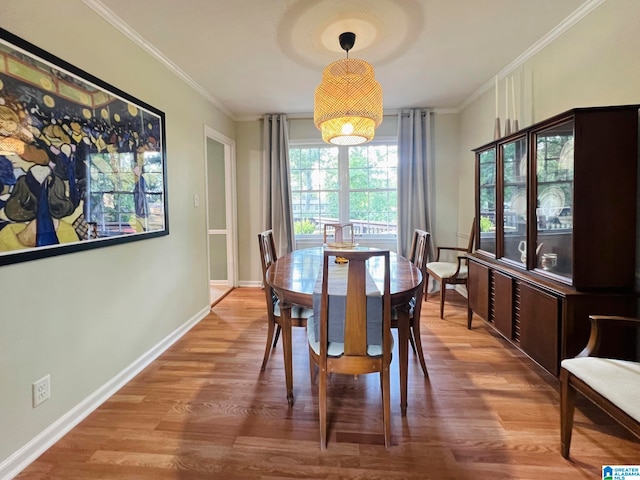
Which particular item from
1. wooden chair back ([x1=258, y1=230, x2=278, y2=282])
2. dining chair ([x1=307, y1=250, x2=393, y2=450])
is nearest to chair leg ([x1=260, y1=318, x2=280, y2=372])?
wooden chair back ([x1=258, y1=230, x2=278, y2=282])

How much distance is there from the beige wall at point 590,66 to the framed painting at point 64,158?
10.4ft

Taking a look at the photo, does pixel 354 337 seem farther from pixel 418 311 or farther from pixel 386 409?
pixel 418 311

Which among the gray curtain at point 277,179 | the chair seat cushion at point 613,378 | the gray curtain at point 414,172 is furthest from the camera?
the gray curtain at point 277,179

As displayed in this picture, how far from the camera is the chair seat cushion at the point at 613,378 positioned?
4.13 ft

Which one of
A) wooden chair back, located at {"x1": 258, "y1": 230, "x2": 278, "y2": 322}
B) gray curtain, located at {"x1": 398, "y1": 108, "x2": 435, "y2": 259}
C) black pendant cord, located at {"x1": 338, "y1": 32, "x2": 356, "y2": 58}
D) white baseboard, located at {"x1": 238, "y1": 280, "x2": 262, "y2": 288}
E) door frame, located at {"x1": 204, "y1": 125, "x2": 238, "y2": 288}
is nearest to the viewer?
wooden chair back, located at {"x1": 258, "y1": 230, "x2": 278, "y2": 322}

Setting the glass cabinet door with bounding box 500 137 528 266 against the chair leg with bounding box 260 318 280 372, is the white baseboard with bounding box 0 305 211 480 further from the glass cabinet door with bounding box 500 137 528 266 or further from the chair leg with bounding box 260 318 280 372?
the glass cabinet door with bounding box 500 137 528 266

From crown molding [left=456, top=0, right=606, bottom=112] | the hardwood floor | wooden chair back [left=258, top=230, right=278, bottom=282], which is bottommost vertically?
the hardwood floor

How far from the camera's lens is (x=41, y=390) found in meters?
1.66

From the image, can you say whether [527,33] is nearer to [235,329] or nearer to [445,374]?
[445,374]

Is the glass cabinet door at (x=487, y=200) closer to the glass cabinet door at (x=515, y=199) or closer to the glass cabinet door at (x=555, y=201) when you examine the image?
the glass cabinet door at (x=515, y=199)

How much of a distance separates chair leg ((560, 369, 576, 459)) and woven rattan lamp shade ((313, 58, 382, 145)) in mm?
1957

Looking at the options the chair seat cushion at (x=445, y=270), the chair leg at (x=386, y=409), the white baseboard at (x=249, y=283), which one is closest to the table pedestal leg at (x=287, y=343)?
the chair leg at (x=386, y=409)

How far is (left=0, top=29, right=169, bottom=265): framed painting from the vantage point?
1.49m

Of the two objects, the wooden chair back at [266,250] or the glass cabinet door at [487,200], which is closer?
the wooden chair back at [266,250]
